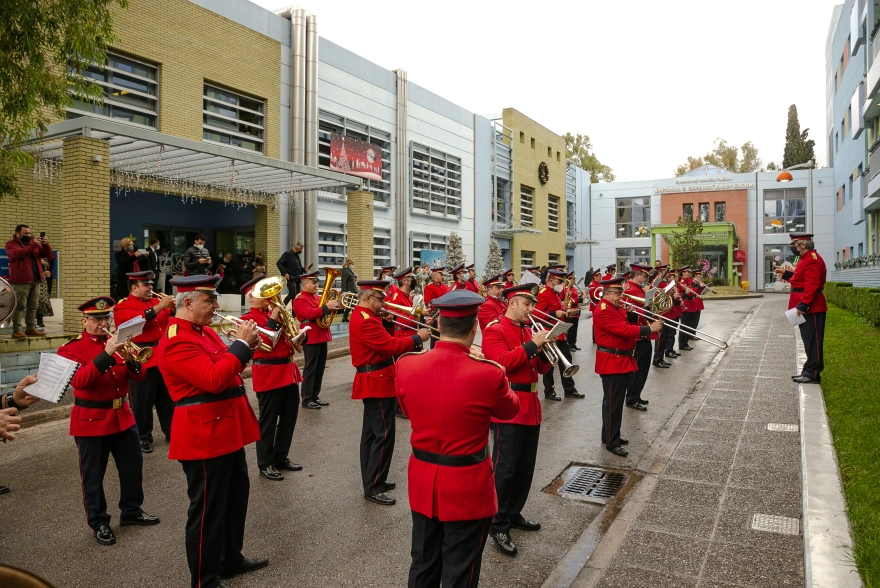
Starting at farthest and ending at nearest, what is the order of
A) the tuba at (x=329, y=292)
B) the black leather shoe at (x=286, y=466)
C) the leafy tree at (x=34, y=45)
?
1. the leafy tree at (x=34, y=45)
2. the tuba at (x=329, y=292)
3. the black leather shoe at (x=286, y=466)

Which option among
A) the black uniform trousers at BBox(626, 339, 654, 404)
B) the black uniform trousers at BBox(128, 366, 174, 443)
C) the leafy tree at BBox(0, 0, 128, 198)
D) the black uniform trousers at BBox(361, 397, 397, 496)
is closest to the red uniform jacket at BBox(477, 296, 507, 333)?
the black uniform trousers at BBox(626, 339, 654, 404)

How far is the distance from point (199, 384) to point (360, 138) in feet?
69.8

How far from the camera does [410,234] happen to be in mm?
27125

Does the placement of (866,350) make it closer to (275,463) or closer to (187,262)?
(275,463)

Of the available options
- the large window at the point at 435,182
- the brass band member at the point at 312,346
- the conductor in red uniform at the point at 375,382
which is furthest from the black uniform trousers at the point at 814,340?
the large window at the point at 435,182

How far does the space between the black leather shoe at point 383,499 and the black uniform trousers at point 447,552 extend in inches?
87.3

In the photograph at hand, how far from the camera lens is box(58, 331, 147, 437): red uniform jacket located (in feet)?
16.0

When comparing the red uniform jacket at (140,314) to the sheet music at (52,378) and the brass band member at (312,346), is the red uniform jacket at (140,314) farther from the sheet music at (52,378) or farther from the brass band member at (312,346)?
the sheet music at (52,378)

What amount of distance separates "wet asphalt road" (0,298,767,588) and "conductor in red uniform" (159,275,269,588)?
1.35 feet

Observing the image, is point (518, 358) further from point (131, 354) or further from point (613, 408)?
point (131, 354)

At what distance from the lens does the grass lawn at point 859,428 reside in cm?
439

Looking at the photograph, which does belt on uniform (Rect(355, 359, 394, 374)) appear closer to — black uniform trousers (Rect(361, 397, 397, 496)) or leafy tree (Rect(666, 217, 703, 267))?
black uniform trousers (Rect(361, 397, 397, 496))

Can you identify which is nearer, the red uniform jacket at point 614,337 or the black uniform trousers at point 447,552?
the black uniform trousers at point 447,552

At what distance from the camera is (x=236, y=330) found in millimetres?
4820
